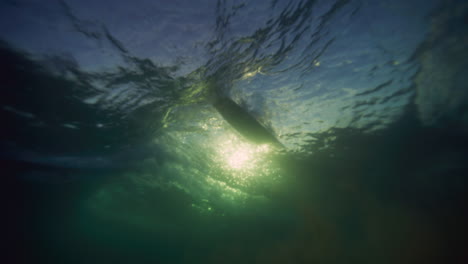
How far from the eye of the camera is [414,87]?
7.27 metres

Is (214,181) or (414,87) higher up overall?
(214,181)

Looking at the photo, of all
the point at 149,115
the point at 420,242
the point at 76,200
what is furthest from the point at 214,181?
the point at 420,242

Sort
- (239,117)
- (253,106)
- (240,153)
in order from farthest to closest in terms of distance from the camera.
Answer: (240,153) < (253,106) < (239,117)

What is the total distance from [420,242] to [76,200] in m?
36.8

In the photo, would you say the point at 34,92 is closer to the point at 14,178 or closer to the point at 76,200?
the point at 14,178

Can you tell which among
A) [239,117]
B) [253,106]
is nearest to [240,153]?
[253,106]

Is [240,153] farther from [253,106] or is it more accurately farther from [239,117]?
[239,117]

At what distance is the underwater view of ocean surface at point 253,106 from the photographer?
526 cm

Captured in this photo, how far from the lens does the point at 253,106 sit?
8594mm

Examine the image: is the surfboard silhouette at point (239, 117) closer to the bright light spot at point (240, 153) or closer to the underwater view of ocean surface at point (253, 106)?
the underwater view of ocean surface at point (253, 106)

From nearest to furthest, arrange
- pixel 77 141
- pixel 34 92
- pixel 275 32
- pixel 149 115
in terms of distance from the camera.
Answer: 1. pixel 275 32
2. pixel 34 92
3. pixel 149 115
4. pixel 77 141

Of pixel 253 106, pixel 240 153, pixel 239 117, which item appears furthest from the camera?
pixel 240 153

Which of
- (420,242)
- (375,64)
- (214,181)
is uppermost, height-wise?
(214,181)

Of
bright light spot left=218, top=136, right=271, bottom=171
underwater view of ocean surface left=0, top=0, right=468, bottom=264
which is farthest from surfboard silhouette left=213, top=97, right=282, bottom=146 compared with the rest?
bright light spot left=218, top=136, right=271, bottom=171
